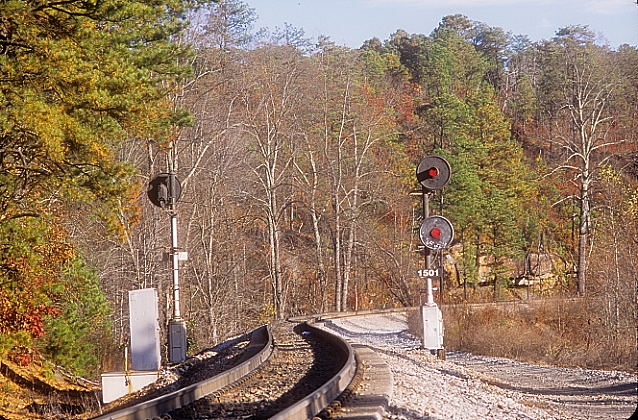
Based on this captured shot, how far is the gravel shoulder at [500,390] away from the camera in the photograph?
11.4 m

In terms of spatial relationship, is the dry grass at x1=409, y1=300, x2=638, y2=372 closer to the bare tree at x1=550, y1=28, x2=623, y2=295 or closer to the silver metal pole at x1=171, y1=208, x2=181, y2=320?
the silver metal pole at x1=171, y1=208, x2=181, y2=320

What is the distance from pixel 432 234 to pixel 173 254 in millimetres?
5975

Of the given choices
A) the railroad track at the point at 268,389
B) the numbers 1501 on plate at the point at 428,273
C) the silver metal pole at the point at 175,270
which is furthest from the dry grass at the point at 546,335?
the silver metal pole at the point at 175,270

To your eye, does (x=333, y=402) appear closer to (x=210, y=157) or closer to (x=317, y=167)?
(x=210, y=157)

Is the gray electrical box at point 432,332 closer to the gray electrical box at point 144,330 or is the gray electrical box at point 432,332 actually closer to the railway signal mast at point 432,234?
the railway signal mast at point 432,234

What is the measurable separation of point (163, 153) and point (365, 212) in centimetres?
1842

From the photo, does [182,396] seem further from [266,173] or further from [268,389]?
[266,173]

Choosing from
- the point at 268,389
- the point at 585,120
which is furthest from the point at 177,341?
the point at 585,120

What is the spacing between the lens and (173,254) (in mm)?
20625

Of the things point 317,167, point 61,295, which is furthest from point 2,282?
point 317,167

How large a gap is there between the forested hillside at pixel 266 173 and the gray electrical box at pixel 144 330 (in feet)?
9.67

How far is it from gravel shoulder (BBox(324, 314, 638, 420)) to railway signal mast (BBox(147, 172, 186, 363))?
4532mm

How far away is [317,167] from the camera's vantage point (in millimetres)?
55906

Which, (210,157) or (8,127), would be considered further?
(210,157)
